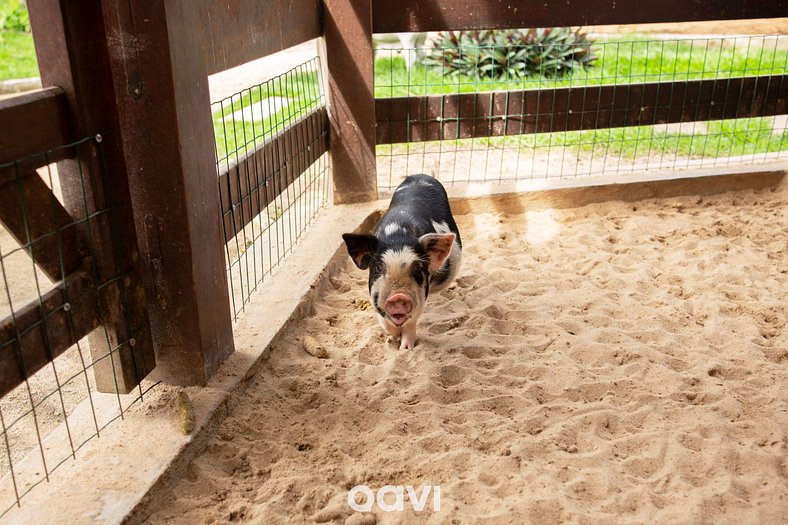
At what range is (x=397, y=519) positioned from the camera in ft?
8.10

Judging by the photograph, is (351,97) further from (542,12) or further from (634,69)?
(634,69)

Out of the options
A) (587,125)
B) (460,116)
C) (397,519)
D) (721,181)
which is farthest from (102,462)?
(721,181)

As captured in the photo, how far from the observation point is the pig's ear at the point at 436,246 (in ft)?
11.2

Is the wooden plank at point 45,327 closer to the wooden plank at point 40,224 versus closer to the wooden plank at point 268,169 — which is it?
the wooden plank at point 40,224

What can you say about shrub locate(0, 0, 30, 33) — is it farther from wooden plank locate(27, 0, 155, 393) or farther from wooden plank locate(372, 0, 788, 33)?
wooden plank locate(27, 0, 155, 393)

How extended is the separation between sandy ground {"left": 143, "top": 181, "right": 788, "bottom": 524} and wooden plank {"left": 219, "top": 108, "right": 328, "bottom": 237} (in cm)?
69

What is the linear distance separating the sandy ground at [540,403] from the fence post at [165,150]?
0.45 m

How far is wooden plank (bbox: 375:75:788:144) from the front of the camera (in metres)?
5.74

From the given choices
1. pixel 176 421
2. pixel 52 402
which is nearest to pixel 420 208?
pixel 176 421

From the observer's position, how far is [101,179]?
262cm

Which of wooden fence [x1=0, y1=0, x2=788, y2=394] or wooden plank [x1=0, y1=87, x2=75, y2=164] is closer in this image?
wooden plank [x1=0, y1=87, x2=75, y2=164]

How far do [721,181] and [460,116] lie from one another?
87.4 inches

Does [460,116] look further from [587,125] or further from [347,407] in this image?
[347,407]

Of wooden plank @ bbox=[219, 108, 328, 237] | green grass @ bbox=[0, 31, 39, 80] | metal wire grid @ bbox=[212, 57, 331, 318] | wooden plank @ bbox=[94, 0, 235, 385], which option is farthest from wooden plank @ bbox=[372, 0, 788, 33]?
green grass @ bbox=[0, 31, 39, 80]
